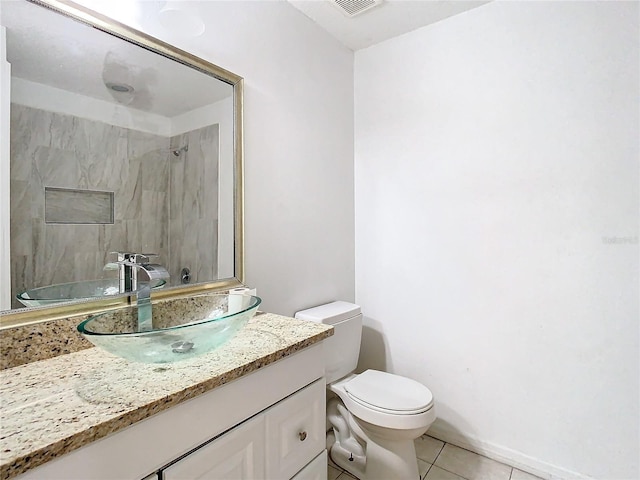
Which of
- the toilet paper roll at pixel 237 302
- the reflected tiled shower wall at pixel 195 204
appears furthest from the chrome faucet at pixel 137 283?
the toilet paper roll at pixel 237 302

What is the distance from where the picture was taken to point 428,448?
184cm

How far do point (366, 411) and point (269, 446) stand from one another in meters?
0.67

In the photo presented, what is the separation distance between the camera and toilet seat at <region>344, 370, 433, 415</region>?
1426mm

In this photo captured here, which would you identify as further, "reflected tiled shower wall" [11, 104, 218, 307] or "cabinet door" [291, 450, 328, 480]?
"cabinet door" [291, 450, 328, 480]

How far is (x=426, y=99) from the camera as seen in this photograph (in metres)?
1.95

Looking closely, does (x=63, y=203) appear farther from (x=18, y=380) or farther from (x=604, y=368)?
(x=604, y=368)

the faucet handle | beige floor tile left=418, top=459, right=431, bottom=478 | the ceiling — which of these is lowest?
beige floor tile left=418, top=459, right=431, bottom=478

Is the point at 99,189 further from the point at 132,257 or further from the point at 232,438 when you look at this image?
the point at 232,438

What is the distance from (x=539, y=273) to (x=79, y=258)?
6.22 feet

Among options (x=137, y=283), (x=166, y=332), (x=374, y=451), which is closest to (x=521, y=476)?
(x=374, y=451)

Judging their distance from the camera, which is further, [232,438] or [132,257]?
[132,257]

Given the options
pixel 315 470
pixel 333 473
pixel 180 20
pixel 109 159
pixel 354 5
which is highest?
pixel 354 5

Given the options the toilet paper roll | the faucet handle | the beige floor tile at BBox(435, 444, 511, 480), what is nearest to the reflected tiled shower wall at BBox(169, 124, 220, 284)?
the faucet handle

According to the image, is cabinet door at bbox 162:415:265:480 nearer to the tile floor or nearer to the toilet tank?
the toilet tank
